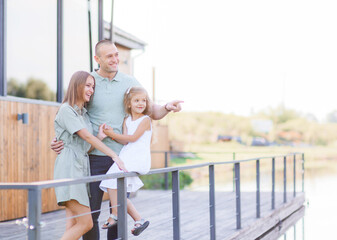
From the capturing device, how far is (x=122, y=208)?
3104 millimetres

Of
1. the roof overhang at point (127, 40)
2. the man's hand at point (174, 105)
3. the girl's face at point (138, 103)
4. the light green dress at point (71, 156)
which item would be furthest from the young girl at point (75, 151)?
the roof overhang at point (127, 40)

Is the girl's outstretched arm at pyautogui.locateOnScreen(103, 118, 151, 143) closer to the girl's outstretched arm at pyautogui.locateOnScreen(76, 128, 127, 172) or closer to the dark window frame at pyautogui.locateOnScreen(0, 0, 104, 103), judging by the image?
the girl's outstretched arm at pyautogui.locateOnScreen(76, 128, 127, 172)

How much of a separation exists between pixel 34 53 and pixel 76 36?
0.84 metres

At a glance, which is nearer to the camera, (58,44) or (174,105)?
(174,105)

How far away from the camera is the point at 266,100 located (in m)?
43.5

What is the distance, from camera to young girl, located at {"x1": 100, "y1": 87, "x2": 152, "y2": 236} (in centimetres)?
318

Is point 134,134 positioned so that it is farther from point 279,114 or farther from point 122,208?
point 279,114

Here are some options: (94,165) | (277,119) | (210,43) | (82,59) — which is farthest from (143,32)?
(94,165)

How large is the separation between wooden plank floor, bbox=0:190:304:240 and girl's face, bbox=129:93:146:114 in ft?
2.41

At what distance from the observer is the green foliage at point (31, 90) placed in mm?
5777

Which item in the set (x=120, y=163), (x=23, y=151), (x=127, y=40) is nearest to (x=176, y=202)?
(x=120, y=163)

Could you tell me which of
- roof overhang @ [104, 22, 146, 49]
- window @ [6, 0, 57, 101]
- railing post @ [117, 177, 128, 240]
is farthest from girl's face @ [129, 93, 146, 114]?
roof overhang @ [104, 22, 146, 49]

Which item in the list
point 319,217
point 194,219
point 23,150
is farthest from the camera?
point 319,217

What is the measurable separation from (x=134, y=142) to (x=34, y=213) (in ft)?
3.62
